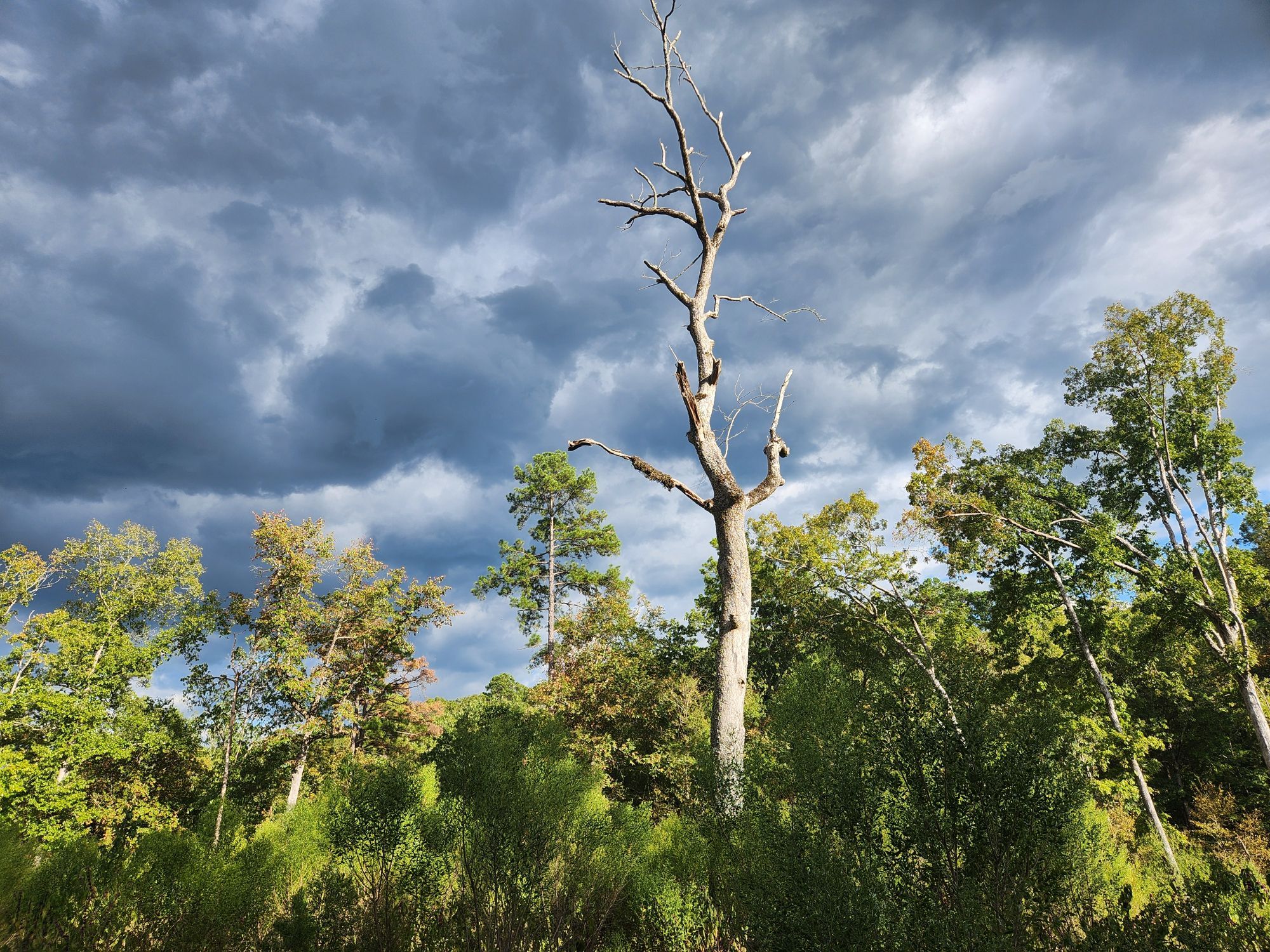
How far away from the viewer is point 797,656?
2388 cm

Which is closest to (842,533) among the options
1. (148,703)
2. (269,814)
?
(269,814)

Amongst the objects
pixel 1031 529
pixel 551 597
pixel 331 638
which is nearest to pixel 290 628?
pixel 331 638

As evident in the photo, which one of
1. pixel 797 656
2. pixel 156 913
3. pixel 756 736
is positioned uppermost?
pixel 797 656

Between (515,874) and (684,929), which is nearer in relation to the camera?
(515,874)

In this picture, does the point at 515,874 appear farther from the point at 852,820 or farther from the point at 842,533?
the point at 842,533

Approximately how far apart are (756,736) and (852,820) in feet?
38.1

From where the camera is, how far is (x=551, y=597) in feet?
92.6

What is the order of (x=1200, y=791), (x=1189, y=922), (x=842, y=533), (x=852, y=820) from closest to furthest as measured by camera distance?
(x=1189, y=922) → (x=852, y=820) → (x=842, y=533) → (x=1200, y=791)

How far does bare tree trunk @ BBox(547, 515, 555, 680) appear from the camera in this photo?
24391mm

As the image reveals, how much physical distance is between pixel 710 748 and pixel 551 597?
20.6 metres

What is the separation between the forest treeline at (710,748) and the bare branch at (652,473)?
3.43m

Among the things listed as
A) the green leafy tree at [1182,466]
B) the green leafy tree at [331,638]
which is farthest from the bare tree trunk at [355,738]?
the green leafy tree at [1182,466]

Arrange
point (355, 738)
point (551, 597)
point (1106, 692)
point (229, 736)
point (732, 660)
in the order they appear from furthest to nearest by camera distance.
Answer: point (551, 597) < point (355, 738) < point (229, 736) < point (1106, 692) < point (732, 660)

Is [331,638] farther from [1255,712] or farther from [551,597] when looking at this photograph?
[1255,712]
